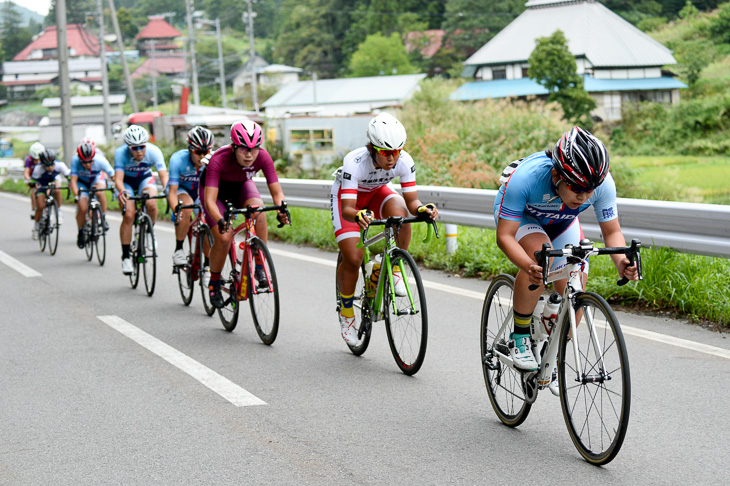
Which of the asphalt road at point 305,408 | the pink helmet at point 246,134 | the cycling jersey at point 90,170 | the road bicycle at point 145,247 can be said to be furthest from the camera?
the cycling jersey at point 90,170

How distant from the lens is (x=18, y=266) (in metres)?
13.3

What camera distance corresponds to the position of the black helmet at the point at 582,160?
4156 millimetres

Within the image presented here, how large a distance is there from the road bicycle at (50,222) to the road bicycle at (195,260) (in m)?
5.88

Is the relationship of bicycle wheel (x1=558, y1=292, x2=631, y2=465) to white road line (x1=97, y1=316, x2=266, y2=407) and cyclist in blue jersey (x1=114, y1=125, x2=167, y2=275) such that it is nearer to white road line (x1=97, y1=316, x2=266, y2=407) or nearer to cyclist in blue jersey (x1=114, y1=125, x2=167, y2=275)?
white road line (x1=97, y1=316, x2=266, y2=407)

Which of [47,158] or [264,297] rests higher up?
[47,158]

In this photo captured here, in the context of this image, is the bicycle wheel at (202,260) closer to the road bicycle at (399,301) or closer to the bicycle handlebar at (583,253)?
the road bicycle at (399,301)

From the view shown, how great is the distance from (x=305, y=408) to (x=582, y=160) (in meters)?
2.50

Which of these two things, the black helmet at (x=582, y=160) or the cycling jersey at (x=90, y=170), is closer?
the black helmet at (x=582, y=160)

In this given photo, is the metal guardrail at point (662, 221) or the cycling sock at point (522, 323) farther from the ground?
the metal guardrail at point (662, 221)

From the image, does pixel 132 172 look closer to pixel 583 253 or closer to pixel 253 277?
pixel 253 277

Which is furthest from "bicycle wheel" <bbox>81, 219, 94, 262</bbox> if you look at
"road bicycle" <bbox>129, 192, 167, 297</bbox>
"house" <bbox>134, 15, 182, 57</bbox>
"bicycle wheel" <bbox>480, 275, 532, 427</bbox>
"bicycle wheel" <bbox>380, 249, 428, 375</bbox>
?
"house" <bbox>134, 15, 182, 57</bbox>

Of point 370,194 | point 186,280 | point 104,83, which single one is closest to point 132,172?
point 186,280

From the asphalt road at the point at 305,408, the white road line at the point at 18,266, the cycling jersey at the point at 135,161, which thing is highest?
the cycling jersey at the point at 135,161

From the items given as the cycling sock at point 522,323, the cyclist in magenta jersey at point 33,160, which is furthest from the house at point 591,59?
the cycling sock at point 522,323
